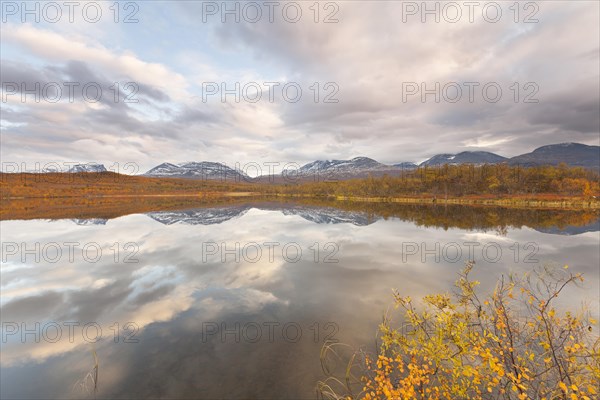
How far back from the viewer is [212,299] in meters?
17.0

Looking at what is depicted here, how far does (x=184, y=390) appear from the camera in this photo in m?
9.32

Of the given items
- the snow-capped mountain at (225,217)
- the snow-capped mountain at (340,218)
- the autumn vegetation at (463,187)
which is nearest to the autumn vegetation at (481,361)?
the snow-capped mountain at (340,218)

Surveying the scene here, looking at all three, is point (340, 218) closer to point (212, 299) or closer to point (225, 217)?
point (225, 217)

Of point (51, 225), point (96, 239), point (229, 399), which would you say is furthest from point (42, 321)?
point (51, 225)

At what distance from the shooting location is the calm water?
10062mm

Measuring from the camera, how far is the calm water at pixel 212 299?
396 inches

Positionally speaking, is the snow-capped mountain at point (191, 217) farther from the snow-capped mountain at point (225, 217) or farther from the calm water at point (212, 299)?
the calm water at point (212, 299)

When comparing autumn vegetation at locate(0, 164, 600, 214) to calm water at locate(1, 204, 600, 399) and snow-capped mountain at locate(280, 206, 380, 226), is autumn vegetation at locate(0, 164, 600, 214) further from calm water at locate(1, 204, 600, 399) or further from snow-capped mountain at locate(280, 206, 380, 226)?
calm water at locate(1, 204, 600, 399)

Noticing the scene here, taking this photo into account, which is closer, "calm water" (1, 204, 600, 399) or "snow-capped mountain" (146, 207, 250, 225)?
"calm water" (1, 204, 600, 399)

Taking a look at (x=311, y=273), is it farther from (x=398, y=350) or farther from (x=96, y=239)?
(x=96, y=239)

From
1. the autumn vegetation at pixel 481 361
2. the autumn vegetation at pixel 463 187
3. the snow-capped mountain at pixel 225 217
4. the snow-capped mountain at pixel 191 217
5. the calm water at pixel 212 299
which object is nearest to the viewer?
the autumn vegetation at pixel 481 361

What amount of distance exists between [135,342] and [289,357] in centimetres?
666

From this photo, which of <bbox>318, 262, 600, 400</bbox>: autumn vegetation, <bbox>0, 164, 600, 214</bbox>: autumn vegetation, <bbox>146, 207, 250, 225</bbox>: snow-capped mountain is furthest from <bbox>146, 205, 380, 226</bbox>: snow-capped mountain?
<bbox>0, 164, 600, 214</bbox>: autumn vegetation

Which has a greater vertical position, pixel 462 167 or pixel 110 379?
pixel 462 167
